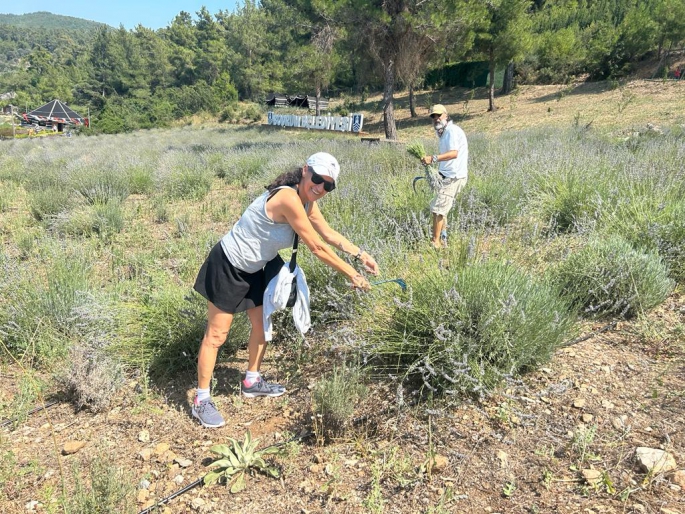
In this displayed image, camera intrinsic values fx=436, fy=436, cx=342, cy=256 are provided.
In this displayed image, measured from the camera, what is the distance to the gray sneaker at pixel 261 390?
9.41ft

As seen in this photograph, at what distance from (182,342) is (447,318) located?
1.98m

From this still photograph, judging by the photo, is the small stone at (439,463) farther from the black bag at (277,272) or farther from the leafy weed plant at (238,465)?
the black bag at (277,272)

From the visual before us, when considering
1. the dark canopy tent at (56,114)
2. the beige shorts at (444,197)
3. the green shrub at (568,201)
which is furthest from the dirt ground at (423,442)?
the dark canopy tent at (56,114)

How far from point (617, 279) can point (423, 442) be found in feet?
6.50

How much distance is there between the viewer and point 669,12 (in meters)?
21.6

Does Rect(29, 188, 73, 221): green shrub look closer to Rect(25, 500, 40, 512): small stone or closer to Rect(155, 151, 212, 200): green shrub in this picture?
Rect(155, 151, 212, 200): green shrub

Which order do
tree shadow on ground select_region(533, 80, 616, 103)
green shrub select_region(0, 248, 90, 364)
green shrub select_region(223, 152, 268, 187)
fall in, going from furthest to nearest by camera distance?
tree shadow on ground select_region(533, 80, 616, 103) < green shrub select_region(223, 152, 268, 187) < green shrub select_region(0, 248, 90, 364)

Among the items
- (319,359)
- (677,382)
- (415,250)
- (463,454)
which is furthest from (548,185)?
(463,454)

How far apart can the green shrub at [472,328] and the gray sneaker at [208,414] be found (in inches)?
40.8

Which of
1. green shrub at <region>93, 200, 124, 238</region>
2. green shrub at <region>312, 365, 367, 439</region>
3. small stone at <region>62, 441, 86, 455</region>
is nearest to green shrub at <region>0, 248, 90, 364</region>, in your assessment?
small stone at <region>62, 441, 86, 455</region>

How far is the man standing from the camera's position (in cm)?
471

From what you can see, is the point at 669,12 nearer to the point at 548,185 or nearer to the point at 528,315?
the point at 548,185

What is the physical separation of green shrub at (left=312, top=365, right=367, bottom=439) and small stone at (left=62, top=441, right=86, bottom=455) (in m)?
1.40

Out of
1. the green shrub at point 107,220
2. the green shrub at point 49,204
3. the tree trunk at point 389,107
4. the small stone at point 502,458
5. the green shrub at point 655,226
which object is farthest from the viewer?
the tree trunk at point 389,107
